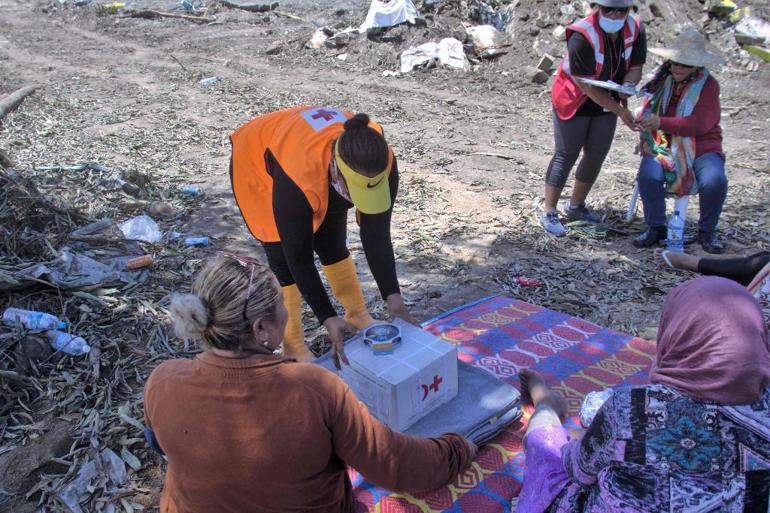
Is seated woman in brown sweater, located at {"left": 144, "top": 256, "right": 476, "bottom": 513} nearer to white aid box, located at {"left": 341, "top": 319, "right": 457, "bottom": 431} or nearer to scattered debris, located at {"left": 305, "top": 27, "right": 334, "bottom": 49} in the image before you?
white aid box, located at {"left": 341, "top": 319, "right": 457, "bottom": 431}

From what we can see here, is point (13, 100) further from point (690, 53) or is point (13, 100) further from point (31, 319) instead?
point (690, 53)

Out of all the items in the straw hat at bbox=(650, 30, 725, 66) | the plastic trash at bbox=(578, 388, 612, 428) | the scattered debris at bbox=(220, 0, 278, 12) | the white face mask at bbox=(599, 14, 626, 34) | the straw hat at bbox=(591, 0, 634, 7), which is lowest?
the plastic trash at bbox=(578, 388, 612, 428)

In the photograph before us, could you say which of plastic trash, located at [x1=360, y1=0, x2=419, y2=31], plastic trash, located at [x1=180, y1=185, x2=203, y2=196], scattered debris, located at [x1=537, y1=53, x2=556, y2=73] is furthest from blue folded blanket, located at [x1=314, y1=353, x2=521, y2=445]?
plastic trash, located at [x1=360, y1=0, x2=419, y2=31]

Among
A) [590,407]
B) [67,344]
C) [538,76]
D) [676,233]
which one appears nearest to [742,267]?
[590,407]

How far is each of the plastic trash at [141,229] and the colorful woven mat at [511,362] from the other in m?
2.47

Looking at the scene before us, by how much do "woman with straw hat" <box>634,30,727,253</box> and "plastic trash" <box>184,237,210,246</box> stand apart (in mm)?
3571

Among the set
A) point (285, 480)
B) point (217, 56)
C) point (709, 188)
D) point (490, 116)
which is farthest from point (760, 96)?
point (217, 56)

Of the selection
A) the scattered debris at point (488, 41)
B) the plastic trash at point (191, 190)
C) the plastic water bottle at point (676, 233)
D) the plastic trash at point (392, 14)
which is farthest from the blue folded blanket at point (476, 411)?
the plastic trash at point (392, 14)

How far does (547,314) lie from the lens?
3666 mm

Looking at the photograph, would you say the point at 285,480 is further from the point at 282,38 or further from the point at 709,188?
the point at 282,38

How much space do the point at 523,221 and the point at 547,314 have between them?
5.64ft

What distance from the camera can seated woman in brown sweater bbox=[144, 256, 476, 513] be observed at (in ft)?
4.88

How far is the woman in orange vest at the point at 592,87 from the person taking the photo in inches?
170

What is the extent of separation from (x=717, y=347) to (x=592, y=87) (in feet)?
10.9
